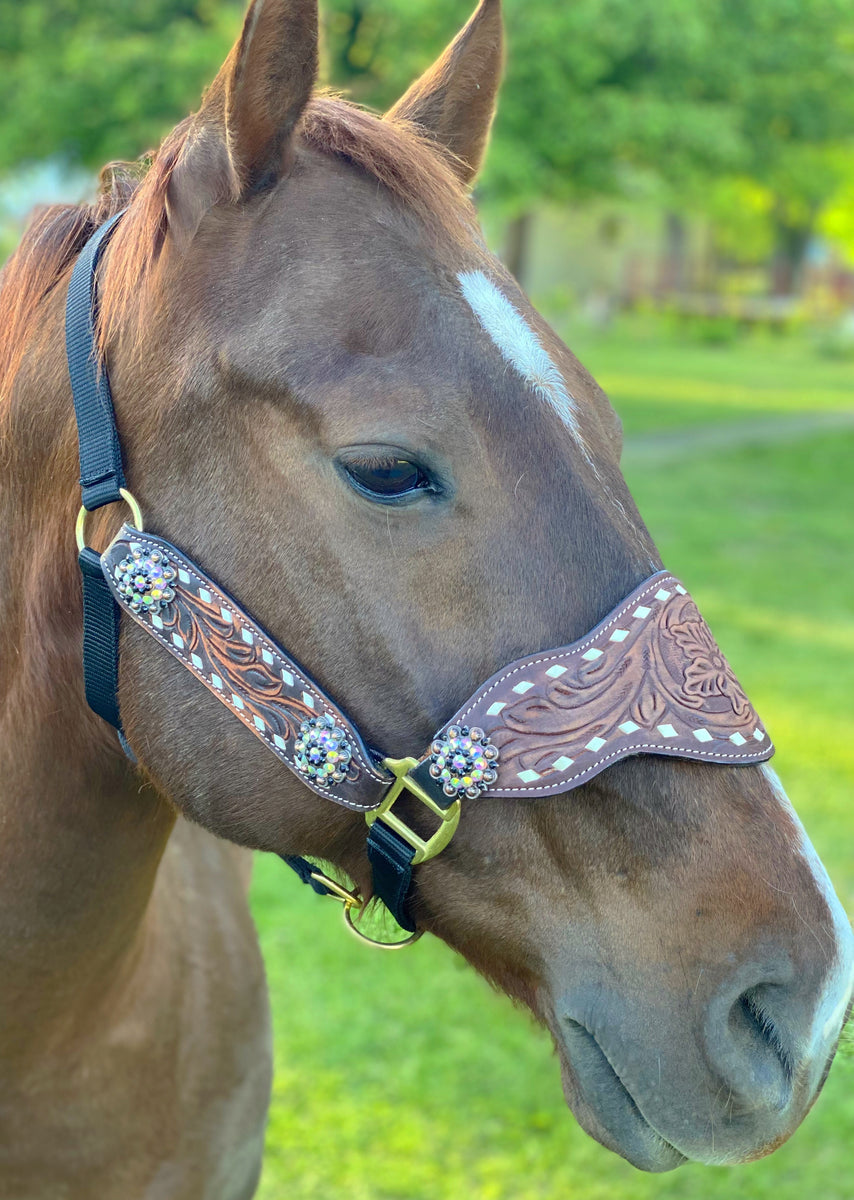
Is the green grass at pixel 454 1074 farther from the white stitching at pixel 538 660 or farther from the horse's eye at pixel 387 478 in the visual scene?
the horse's eye at pixel 387 478

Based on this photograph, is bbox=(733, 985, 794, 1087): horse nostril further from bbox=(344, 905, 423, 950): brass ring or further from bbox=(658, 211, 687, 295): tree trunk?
bbox=(658, 211, 687, 295): tree trunk

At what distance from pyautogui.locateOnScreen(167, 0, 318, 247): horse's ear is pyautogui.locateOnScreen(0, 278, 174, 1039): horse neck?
288mm

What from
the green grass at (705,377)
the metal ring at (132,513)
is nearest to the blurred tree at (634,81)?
the green grass at (705,377)

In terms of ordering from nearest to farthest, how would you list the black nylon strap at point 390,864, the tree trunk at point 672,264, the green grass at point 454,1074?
the black nylon strap at point 390,864 → the green grass at point 454,1074 → the tree trunk at point 672,264

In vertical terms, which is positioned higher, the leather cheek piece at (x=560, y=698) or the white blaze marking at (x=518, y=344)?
the white blaze marking at (x=518, y=344)

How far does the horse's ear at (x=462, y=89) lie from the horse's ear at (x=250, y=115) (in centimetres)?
44

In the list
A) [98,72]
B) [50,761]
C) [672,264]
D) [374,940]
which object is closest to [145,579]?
[50,761]

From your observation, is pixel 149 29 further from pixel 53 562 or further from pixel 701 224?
pixel 701 224

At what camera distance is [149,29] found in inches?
516

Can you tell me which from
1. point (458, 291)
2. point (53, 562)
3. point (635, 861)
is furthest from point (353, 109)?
point (635, 861)

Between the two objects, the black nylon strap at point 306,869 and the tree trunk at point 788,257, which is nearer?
the black nylon strap at point 306,869

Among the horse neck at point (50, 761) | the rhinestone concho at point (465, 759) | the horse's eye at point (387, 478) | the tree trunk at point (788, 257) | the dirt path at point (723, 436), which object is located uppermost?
the horse's eye at point (387, 478)

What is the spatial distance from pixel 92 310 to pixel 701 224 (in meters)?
55.3

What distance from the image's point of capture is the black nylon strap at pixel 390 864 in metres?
1.54
